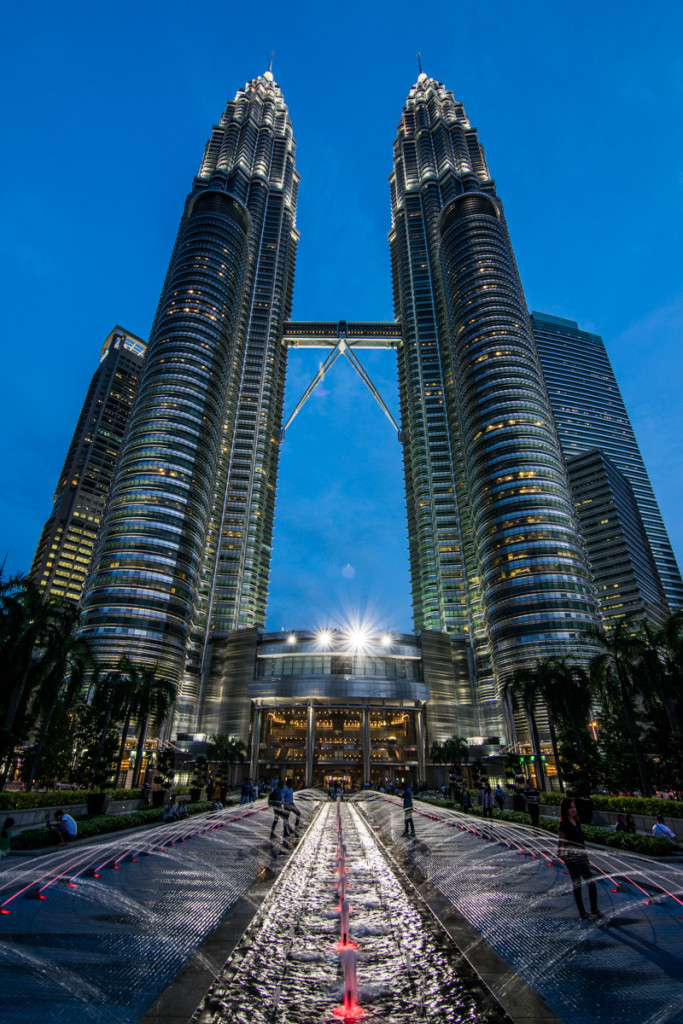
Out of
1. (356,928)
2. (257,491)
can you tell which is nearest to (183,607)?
(257,491)

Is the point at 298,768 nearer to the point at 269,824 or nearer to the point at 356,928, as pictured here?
the point at 269,824

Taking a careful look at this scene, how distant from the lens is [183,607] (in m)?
115

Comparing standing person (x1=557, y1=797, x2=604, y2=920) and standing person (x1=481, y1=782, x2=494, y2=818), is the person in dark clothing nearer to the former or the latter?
standing person (x1=481, y1=782, x2=494, y2=818)

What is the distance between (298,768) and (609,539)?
394ft

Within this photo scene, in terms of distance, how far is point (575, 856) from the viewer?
33.1 ft

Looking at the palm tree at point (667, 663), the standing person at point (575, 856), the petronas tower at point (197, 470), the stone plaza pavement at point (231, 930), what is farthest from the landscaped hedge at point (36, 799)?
the petronas tower at point (197, 470)

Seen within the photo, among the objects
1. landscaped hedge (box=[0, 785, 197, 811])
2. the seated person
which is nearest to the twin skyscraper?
landscaped hedge (box=[0, 785, 197, 811])

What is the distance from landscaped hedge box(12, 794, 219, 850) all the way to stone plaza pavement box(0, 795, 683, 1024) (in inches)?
71.8

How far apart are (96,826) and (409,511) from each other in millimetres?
153780

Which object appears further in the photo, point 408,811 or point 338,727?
point 338,727

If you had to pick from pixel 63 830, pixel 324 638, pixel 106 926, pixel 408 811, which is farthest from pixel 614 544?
pixel 106 926

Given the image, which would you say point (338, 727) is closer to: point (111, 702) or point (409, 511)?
point (111, 702)

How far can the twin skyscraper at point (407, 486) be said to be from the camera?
110312 mm

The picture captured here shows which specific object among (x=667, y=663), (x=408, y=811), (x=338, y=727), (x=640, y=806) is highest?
(x=338, y=727)
